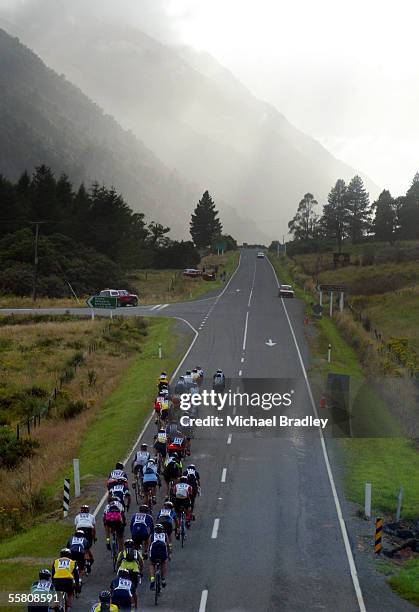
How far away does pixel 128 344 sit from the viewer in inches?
2178

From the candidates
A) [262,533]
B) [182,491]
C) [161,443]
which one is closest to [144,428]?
[161,443]

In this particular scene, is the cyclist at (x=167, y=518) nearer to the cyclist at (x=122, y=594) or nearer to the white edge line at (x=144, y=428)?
the cyclist at (x=122, y=594)

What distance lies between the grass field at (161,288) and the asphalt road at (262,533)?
4056 centimetres

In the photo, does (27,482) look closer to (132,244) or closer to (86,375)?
(86,375)

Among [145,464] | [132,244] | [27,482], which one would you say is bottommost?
[27,482]

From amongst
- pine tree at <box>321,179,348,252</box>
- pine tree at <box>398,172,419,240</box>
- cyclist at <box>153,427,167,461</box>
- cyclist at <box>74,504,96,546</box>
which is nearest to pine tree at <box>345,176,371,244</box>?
pine tree at <box>321,179,348,252</box>

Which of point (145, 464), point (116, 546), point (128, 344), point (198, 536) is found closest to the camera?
point (116, 546)

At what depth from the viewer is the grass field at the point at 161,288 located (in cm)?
7844

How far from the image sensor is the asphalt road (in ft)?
55.1

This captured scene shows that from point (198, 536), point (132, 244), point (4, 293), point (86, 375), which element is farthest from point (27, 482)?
point (132, 244)

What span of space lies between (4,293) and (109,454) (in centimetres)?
6099

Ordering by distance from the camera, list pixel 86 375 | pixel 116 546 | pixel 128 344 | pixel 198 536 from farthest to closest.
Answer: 1. pixel 128 344
2. pixel 86 375
3. pixel 198 536
4. pixel 116 546

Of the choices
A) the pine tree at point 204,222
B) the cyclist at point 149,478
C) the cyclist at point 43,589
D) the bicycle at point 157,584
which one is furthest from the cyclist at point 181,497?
the pine tree at point 204,222

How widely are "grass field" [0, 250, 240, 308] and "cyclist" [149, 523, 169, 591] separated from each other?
60.8 meters
